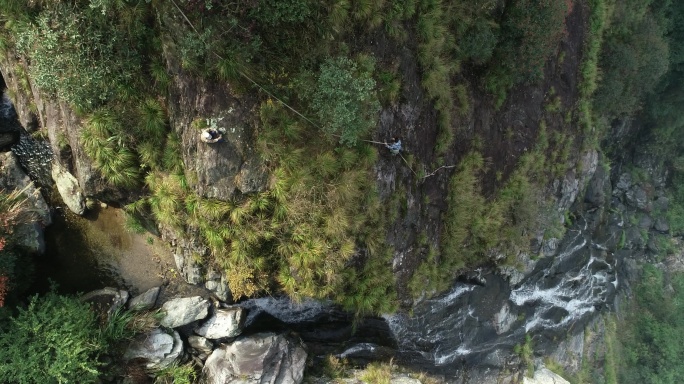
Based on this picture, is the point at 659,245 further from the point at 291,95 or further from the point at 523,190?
the point at 291,95

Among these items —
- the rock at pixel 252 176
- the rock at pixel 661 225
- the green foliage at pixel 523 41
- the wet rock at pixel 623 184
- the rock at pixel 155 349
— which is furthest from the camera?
the rock at pixel 661 225

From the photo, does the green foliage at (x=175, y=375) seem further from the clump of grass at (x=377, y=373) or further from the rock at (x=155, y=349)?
the clump of grass at (x=377, y=373)

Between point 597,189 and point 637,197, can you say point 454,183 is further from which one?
point 637,197

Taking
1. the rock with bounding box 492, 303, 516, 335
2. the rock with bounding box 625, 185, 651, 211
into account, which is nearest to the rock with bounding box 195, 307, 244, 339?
the rock with bounding box 492, 303, 516, 335

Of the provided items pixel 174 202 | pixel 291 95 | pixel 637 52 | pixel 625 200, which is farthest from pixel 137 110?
pixel 625 200

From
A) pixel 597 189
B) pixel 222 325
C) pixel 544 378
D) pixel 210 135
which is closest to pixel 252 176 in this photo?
pixel 210 135

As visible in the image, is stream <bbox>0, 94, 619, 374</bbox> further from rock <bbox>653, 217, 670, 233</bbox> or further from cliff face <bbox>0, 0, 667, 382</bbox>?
rock <bbox>653, 217, 670, 233</bbox>

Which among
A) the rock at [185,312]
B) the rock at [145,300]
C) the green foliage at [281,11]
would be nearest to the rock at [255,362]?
the rock at [185,312]
